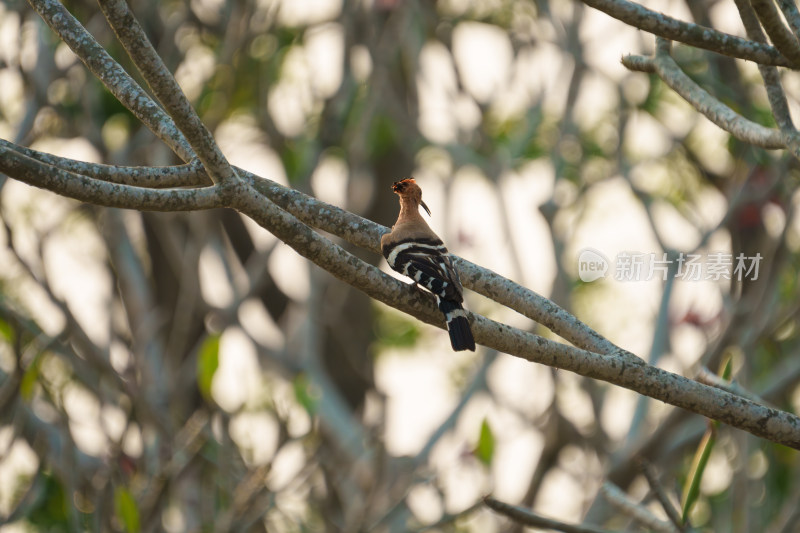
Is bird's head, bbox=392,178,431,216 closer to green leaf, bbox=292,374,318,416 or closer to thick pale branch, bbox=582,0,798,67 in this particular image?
thick pale branch, bbox=582,0,798,67

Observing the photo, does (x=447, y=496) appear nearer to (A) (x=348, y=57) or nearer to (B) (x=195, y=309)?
(B) (x=195, y=309)

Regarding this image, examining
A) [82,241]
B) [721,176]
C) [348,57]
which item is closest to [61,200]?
[82,241]

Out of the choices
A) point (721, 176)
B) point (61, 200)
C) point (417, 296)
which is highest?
point (721, 176)

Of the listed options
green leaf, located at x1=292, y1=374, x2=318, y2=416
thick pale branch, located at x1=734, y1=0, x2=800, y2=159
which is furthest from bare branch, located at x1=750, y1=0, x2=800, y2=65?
green leaf, located at x1=292, y1=374, x2=318, y2=416

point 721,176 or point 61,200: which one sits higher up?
point 721,176

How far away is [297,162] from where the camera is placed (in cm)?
791

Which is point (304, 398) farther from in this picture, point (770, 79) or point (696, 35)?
point (696, 35)

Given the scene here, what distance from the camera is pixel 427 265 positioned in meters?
3.67

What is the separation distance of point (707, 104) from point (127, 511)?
10.7 ft

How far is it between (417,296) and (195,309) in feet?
17.2

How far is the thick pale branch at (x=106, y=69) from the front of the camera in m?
3.02

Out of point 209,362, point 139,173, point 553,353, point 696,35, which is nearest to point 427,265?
point 553,353

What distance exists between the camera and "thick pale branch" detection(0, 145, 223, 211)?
8.38 feet

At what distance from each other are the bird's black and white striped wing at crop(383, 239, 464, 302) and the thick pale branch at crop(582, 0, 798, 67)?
1.04 metres
